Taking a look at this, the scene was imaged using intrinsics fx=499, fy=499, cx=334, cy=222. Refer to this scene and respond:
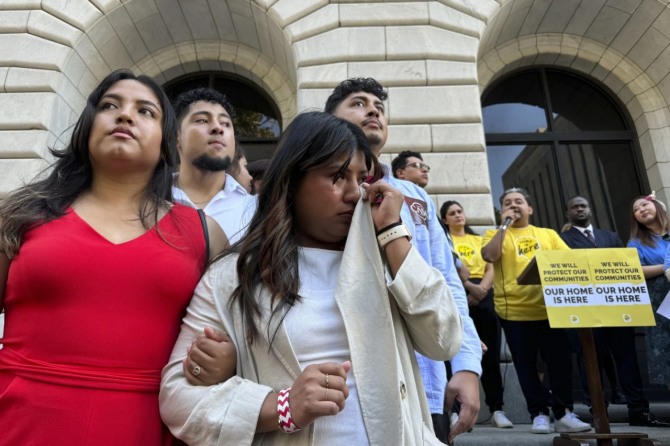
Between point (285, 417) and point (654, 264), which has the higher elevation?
point (654, 264)

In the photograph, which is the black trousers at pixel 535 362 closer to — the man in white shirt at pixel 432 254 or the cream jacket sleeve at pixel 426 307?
the man in white shirt at pixel 432 254

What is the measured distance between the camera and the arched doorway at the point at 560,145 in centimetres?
897

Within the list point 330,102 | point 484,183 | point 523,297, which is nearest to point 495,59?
point 484,183

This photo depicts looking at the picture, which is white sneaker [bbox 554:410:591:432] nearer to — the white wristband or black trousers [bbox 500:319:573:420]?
black trousers [bbox 500:319:573:420]

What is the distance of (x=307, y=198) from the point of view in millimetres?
1749

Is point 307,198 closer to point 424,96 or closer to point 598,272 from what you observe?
point 598,272

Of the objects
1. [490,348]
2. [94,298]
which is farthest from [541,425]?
[94,298]

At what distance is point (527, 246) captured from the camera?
5.48m

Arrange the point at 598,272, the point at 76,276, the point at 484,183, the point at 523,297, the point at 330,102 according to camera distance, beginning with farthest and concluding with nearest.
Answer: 1. the point at 484,183
2. the point at 523,297
3. the point at 598,272
4. the point at 330,102
5. the point at 76,276

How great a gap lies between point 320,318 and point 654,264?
523 centimetres

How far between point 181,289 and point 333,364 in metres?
0.67

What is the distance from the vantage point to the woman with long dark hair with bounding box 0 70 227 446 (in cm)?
152

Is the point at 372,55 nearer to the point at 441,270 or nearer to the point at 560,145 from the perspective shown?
the point at 560,145

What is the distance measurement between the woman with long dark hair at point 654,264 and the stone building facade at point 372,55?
1.82 meters
